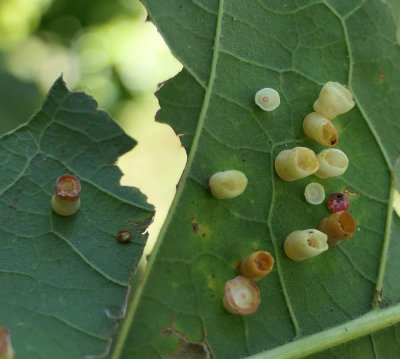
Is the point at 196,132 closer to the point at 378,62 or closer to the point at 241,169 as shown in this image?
the point at 241,169

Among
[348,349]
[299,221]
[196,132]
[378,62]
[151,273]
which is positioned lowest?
[348,349]

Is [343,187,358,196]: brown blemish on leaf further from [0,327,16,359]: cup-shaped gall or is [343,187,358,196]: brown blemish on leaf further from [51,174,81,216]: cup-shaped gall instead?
[0,327,16,359]: cup-shaped gall

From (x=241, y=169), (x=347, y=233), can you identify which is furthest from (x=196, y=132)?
(x=347, y=233)

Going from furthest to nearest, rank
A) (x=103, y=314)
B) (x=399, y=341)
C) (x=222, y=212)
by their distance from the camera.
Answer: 1. (x=399, y=341)
2. (x=222, y=212)
3. (x=103, y=314)

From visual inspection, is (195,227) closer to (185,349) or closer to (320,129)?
(185,349)

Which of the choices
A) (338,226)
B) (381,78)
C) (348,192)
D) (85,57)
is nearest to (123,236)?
(338,226)

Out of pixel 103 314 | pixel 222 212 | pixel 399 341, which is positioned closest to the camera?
pixel 103 314

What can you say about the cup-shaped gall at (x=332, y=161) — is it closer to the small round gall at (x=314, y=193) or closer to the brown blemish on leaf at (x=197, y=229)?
the small round gall at (x=314, y=193)

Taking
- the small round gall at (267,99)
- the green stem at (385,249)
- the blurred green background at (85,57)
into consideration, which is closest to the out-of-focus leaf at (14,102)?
the blurred green background at (85,57)
